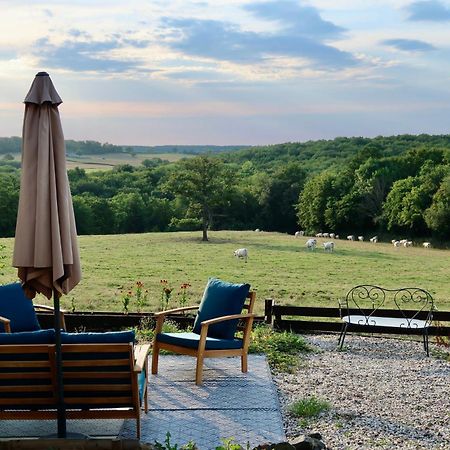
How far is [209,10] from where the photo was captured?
13.8 metres

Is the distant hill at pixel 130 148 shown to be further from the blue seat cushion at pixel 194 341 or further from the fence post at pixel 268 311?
the blue seat cushion at pixel 194 341

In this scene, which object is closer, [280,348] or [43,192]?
[43,192]

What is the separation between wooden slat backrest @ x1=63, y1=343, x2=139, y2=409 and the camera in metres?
4.84

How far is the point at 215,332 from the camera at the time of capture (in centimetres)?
721

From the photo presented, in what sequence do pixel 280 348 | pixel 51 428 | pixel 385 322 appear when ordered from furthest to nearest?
pixel 385 322 → pixel 280 348 → pixel 51 428

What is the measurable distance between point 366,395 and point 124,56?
2138cm

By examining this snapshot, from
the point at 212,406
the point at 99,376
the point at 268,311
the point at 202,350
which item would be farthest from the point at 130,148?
the point at 99,376

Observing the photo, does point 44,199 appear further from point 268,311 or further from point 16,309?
point 268,311

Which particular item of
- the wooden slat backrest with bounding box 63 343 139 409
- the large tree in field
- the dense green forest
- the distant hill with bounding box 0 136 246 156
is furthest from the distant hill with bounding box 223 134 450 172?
the wooden slat backrest with bounding box 63 343 139 409

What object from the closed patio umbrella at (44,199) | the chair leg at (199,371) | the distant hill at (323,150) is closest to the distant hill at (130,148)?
the distant hill at (323,150)

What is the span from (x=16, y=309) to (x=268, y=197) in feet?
148

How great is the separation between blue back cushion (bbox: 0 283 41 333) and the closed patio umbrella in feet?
7.84

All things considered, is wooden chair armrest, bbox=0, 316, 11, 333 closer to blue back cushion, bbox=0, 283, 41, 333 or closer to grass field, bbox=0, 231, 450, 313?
blue back cushion, bbox=0, 283, 41, 333

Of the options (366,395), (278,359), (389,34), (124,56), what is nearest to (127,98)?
(124,56)
